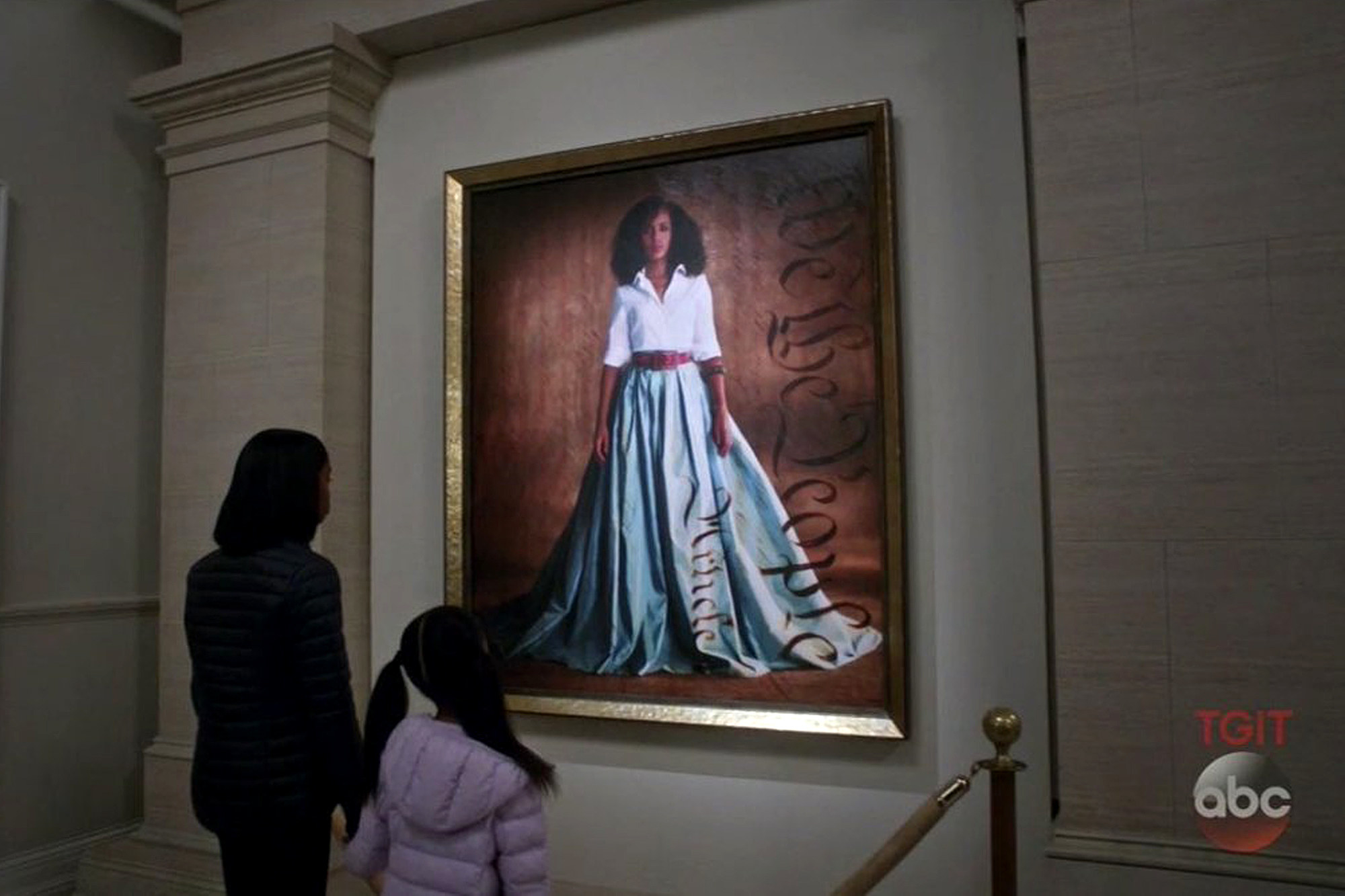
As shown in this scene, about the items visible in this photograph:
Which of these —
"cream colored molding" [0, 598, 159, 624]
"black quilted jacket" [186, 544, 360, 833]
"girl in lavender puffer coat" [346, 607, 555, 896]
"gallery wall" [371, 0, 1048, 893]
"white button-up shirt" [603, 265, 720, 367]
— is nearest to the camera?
"girl in lavender puffer coat" [346, 607, 555, 896]

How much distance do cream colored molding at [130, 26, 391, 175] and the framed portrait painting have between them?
0.66m

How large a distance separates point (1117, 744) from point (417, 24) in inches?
141

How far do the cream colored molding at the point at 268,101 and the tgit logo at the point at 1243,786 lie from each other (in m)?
3.80

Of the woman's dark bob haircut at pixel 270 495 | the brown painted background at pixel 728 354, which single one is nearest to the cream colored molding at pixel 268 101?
the brown painted background at pixel 728 354

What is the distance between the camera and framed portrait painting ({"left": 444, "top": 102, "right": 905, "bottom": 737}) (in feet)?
10.8

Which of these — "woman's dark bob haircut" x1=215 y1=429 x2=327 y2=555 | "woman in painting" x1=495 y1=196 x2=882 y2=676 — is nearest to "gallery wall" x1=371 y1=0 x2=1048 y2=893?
"woman in painting" x1=495 y1=196 x2=882 y2=676

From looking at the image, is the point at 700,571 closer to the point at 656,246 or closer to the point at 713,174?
the point at 656,246

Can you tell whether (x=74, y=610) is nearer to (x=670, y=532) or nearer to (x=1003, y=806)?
(x=670, y=532)

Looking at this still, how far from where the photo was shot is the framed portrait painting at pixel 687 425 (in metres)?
3.28

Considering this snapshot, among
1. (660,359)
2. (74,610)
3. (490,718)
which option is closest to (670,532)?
(660,359)

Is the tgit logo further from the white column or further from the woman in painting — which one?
the white column

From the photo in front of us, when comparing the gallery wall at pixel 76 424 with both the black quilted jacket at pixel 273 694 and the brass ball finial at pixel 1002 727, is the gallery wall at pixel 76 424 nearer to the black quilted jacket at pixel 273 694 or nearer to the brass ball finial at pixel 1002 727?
the black quilted jacket at pixel 273 694

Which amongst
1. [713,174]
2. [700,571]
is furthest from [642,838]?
[713,174]

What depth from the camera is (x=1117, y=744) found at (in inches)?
107
